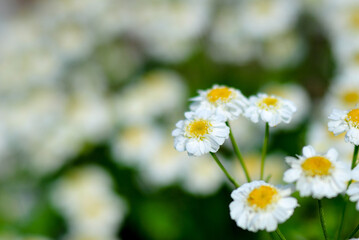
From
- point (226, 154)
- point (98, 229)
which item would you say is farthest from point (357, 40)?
point (98, 229)

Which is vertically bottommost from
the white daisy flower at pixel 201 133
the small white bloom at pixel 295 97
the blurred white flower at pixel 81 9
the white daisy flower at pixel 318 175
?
the white daisy flower at pixel 318 175

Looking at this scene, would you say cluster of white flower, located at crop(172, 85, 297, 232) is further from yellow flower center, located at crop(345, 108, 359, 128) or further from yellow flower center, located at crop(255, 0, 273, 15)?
yellow flower center, located at crop(255, 0, 273, 15)

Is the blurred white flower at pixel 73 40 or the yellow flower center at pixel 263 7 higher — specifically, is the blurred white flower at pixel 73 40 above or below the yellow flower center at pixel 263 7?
below

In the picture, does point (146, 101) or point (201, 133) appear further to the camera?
point (146, 101)

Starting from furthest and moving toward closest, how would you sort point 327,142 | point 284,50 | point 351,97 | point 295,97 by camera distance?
1. point 284,50
2. point 295,97
3. point 351,97
4. point 327,142

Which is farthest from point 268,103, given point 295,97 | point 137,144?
point 137,144

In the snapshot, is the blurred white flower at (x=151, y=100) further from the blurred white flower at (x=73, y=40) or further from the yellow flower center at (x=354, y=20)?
the yellow flower center at (x=354, y=20)

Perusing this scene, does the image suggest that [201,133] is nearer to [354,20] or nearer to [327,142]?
[327,142]

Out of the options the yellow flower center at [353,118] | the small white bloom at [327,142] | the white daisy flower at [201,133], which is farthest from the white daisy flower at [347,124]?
the small white bloom at [327,142]
